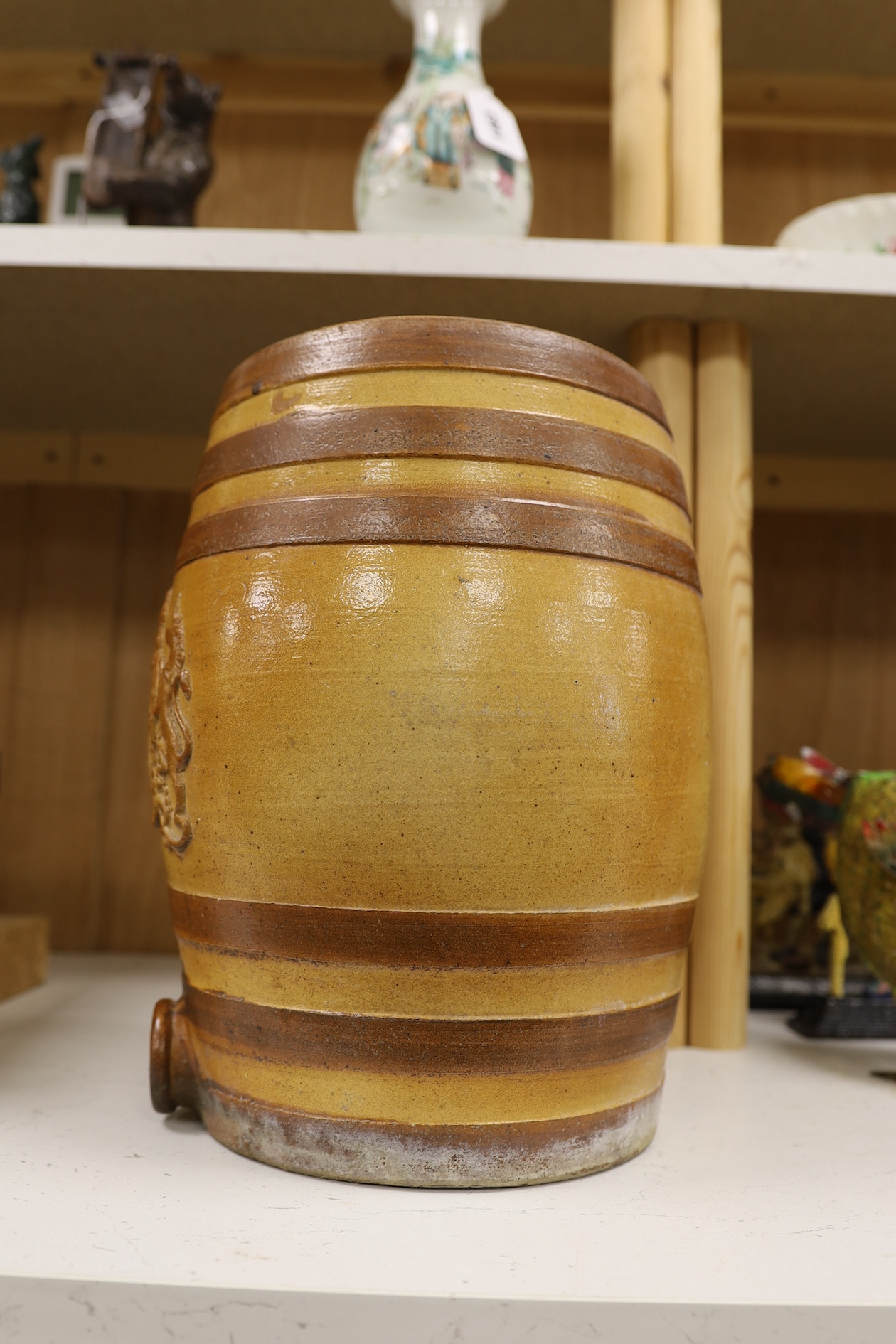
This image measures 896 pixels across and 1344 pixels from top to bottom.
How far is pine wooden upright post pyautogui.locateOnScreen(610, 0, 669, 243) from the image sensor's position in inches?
34.3

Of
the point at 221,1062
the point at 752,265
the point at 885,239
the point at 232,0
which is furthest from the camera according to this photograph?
the point at 232,0

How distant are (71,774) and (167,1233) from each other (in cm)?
77

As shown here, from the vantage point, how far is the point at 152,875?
1.16 m

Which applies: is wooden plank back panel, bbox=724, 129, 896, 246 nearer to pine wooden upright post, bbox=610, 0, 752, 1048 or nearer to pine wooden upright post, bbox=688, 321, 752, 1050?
pine wooden upright post, bbox=610, 0, 752, 1048

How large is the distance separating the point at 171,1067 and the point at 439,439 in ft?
1.28

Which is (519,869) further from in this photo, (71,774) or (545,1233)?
(71,774)

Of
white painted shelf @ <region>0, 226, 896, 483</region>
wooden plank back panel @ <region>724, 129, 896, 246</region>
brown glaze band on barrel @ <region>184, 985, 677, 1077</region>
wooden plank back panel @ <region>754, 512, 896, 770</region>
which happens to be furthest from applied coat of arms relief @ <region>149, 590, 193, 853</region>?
wooden plank back panel @ <region>724, 129, 896, 246</region>

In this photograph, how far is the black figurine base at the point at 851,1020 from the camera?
875 millimetres

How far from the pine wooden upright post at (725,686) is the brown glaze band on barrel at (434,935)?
27 cm

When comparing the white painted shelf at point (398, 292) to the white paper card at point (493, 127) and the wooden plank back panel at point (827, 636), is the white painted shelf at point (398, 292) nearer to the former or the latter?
the white paper card at point (493, 127)

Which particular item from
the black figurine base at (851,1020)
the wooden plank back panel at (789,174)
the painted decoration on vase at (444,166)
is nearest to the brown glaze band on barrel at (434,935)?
the black figurine base at (851,1020)

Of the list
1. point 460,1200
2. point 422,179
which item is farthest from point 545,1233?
point 422,179

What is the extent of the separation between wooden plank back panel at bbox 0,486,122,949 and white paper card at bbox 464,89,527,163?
572mm

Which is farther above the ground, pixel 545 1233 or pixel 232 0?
pixel 232 0
